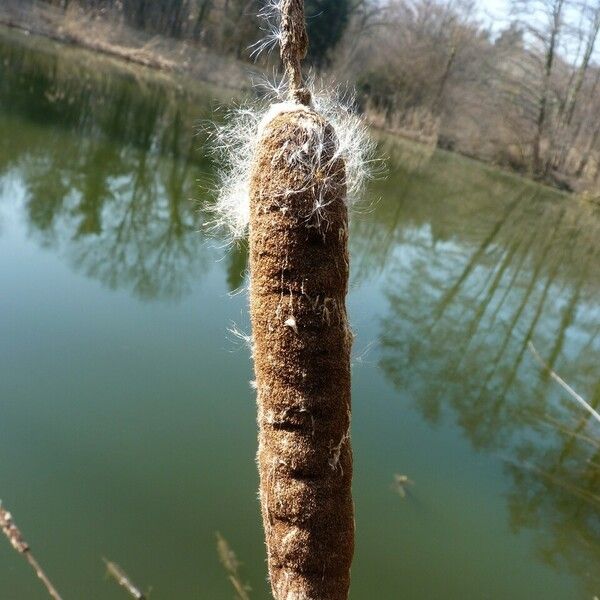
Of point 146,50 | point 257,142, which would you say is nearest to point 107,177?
point 257,142

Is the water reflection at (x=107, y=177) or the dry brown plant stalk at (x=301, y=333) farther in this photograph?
the water reflection at (x=107, y=177)

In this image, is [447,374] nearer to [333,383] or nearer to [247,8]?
[333,383]

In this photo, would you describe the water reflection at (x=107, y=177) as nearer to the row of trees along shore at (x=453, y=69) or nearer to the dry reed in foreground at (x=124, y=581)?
the dry reed in foreground at (x=124, y=581)

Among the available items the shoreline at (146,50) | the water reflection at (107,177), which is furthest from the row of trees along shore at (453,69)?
the water reflection at (107,177)

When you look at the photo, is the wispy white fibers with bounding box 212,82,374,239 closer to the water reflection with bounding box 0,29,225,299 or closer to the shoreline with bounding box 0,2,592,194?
the water reflection with bounding box 0,29,225,299

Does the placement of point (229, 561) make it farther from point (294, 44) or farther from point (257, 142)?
point (294, 44)

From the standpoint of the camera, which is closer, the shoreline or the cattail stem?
the cattail stem

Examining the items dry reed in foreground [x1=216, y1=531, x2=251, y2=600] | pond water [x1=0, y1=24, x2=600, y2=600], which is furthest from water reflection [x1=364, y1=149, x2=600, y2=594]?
dry reed in foreground [x1=216, y1=531, x2=251, y2=600]
